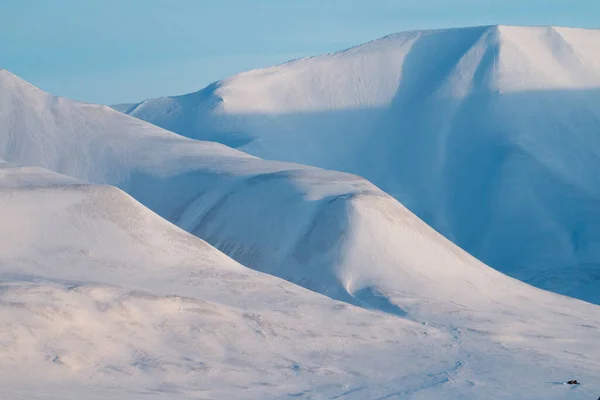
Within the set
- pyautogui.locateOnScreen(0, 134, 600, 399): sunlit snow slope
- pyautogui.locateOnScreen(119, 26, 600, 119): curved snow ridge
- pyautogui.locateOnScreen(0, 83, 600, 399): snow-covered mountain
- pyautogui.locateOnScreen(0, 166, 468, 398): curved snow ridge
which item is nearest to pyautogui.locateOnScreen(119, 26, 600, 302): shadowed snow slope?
pyautogui.locateOnScreen(119, 26, 600, 119): curved snow ridge

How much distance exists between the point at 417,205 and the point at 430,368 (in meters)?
35.9

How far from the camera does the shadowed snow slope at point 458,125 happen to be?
61.9 metres

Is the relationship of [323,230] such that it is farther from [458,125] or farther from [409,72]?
[409,72]

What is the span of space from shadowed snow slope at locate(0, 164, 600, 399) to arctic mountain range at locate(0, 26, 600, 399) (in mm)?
78

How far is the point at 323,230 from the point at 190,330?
13599mm

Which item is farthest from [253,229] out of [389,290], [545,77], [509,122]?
[545,77]

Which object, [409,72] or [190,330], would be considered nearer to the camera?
[190,330]

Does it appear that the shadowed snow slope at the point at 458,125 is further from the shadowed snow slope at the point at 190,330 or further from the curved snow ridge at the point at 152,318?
the curved snow ridge at the point at 152,318

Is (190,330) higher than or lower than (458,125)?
lower

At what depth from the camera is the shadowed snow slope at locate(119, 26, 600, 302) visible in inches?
2435

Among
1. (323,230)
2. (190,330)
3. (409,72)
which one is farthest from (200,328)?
(409,72)

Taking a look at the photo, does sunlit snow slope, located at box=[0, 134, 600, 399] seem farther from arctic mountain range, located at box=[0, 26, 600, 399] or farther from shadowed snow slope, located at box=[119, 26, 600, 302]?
shadowed snow slope, located at box=[119, 26, 600, 302]

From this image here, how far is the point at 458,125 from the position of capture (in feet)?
228

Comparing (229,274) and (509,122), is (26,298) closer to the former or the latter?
(229,274)
